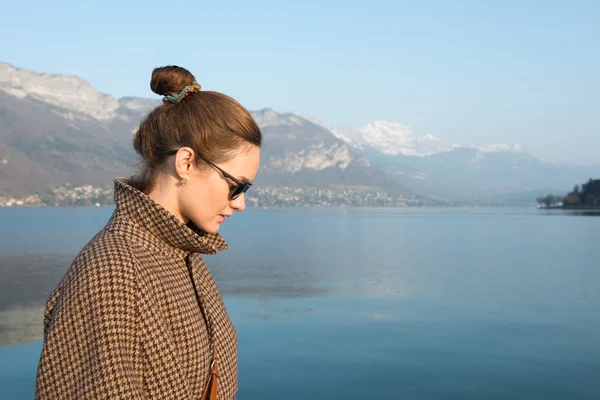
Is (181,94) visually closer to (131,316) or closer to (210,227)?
(210,227)

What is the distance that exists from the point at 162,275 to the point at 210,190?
299 mm

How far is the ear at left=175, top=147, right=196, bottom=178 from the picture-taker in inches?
72.4

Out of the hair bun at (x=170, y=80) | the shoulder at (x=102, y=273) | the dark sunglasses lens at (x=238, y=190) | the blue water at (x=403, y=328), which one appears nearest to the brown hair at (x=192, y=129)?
the hair bun at (x=170, y=80)

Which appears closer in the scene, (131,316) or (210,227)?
(131,316)

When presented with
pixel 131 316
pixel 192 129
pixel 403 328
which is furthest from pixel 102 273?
pixel 403 328

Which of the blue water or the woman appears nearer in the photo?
the woman

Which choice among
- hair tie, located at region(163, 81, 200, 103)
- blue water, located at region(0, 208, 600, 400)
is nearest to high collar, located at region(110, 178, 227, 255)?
hair tie, located at region(163, 81, 200, 103)

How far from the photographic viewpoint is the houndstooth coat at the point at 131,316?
5.07ft

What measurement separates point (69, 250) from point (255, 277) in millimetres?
19078

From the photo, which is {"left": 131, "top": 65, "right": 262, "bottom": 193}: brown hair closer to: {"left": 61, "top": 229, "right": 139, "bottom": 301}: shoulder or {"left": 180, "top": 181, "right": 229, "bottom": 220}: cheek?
{"left": 180, "top": 181, "right": 229, "bottom": 220}: cheek

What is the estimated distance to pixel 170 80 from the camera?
6.45 ft

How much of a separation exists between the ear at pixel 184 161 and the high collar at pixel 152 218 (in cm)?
12

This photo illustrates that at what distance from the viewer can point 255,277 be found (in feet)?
91.9

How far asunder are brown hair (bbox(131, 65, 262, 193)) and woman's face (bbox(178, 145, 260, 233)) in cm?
3
